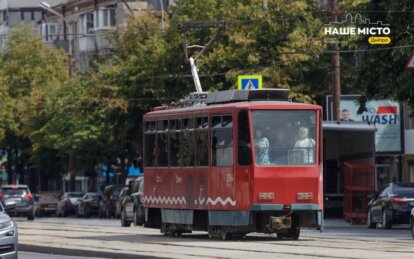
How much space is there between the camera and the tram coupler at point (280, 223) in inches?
1182

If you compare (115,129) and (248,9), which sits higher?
(248,9)

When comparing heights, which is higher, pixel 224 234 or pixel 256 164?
pixel 256 164

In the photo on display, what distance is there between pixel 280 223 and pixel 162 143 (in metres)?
5.46

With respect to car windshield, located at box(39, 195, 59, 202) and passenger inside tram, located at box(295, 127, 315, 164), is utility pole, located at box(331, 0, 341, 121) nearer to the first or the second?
passenger inside tram, located at box(295, 127, 315, 164)

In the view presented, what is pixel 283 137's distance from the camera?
30.2m

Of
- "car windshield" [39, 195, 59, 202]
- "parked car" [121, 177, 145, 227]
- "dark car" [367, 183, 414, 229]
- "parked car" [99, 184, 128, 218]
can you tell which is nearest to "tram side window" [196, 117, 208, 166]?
"dark car" [367, 183, 414, 229]

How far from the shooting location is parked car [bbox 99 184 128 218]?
63634mm

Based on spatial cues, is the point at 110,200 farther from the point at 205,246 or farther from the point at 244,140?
the point at 205,246

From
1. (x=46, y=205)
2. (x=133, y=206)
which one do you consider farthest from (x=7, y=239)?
(x=46, y=205)

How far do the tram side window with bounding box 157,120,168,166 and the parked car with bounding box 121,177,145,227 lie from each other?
30.1ft

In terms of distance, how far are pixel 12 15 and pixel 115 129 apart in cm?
5327

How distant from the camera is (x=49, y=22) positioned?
10600cm

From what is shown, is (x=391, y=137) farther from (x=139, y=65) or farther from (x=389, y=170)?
(x=139, y=65)

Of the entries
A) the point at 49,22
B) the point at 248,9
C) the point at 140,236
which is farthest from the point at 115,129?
the point at 49,22
